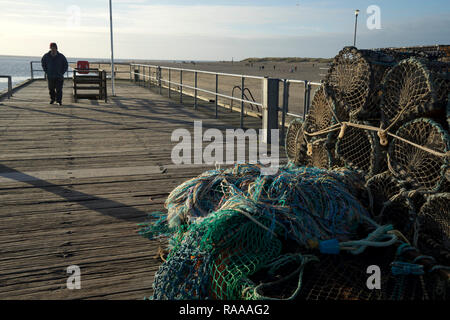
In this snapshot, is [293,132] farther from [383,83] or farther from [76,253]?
[76,253]

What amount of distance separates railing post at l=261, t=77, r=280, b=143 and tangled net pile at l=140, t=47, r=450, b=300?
2.76 metres

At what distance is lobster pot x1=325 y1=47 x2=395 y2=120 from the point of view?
126 inches

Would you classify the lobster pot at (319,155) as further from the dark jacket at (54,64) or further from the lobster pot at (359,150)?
the dark jacket at (54,64)

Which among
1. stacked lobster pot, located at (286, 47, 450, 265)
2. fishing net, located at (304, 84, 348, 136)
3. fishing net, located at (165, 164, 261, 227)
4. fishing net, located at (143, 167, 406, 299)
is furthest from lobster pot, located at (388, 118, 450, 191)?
fishing net, located at (165, 164, 261, 227)

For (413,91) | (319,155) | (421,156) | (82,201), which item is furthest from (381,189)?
(82,201)

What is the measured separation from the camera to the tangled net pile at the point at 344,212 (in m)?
2.17

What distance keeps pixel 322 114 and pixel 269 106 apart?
2.72 m

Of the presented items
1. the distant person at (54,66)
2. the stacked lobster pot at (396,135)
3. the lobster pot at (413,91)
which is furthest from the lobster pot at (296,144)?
the distant person at (54,66)

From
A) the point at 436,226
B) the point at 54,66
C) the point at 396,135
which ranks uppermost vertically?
the point at 54,66

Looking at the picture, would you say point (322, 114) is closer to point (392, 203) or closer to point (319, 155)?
point (319, 155)

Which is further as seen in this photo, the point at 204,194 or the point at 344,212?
the point at 204,194

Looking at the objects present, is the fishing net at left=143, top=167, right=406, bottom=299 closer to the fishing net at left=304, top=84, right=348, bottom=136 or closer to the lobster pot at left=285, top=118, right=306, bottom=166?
the fishing net at left=304, top=84, right=348, bottom=136

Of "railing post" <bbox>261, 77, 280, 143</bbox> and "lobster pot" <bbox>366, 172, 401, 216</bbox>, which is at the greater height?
"railing post" <bbox>261, 77, 280, 143</bbox>

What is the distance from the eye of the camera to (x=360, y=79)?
3281 millimetres
